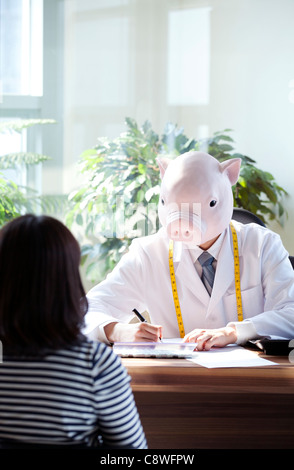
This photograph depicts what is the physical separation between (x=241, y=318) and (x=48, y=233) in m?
1.17

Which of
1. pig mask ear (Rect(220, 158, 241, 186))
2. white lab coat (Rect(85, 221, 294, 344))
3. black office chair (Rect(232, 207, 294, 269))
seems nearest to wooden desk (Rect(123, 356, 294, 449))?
white lab coat (Rect(85, 221, 294, 344))

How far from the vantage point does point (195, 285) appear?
207 centimetres

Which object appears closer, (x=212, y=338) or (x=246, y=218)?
(x=212, y=338)

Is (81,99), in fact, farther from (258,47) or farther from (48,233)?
(48,233)

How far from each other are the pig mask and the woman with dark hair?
0.95 meters

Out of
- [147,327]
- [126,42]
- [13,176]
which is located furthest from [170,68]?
[147,327]

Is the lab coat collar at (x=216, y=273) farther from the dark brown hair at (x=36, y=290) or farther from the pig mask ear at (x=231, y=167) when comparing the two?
the dark brown hair at (x=36, y=290)

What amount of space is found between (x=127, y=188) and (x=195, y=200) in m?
1.95

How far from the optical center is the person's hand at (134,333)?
182 cm

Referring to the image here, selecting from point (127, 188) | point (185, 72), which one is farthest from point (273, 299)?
point (185, 72)

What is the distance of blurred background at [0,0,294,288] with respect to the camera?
13.2ft

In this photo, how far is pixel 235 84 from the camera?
406cm

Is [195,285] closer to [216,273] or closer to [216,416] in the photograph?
[216,273]
